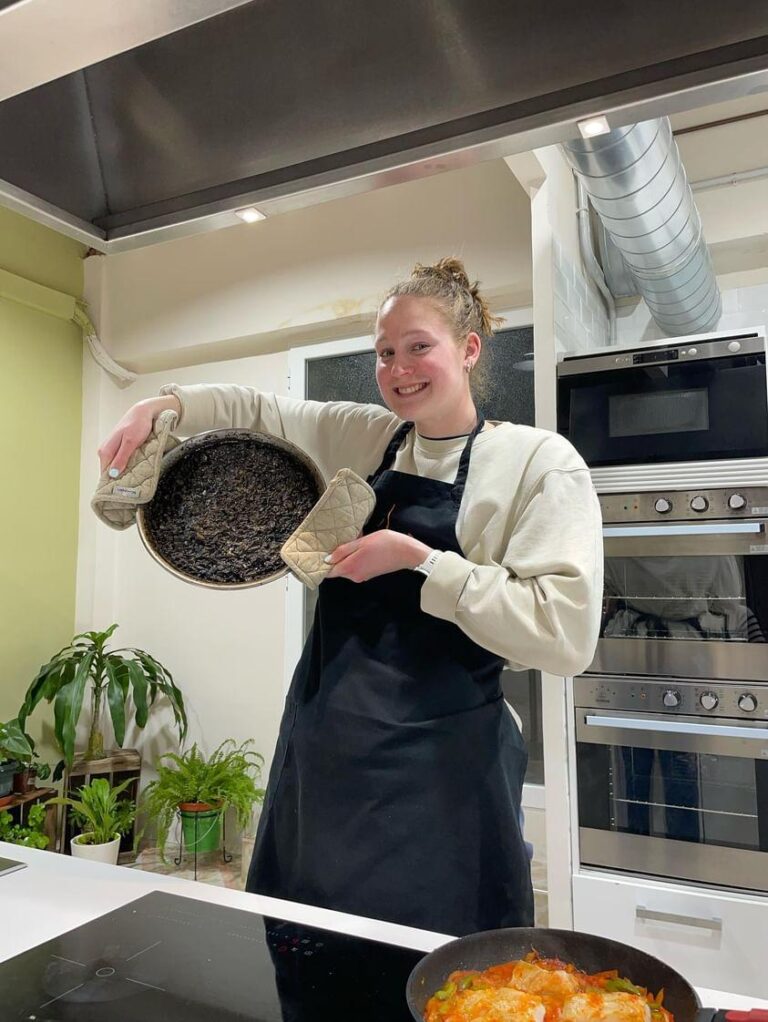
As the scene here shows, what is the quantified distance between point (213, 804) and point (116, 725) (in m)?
0.51

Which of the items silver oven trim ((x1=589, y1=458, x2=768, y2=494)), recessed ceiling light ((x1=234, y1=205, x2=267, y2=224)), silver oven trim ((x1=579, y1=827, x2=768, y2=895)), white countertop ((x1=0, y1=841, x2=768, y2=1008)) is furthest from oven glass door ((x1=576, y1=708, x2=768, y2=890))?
recessed ceiling light ((x1=234, y1=205, x2=267, y2=224))

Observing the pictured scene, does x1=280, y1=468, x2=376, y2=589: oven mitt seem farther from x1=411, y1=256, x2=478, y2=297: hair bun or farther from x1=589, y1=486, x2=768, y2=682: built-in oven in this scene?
x1=589, y1=486, x2=768, y2=682: built-in oven

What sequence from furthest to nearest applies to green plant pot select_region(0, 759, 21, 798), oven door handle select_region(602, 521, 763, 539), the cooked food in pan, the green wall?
the green wall < green plant pot select_region(0, 759, 21, 798) < oven door handle select_region(602, 521, 763, 539) < the cooked food in pan

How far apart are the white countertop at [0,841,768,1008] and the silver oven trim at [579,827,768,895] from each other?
53.6 inches

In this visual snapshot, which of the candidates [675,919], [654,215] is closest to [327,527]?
[654,215]

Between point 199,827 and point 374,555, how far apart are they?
239 cm

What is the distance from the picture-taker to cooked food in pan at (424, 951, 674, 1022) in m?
0.59

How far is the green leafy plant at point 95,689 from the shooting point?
10.4ft

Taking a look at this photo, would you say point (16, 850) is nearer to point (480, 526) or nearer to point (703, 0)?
point (480, 526)

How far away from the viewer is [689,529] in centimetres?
210

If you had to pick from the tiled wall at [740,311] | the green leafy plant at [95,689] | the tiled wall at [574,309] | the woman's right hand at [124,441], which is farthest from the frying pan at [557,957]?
the green leafy plant at [95,689]

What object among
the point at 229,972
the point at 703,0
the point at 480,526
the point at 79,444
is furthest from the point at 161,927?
the point at 79,444

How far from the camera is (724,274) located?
2811mm

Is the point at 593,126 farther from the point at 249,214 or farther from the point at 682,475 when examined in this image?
the point at 682,475
